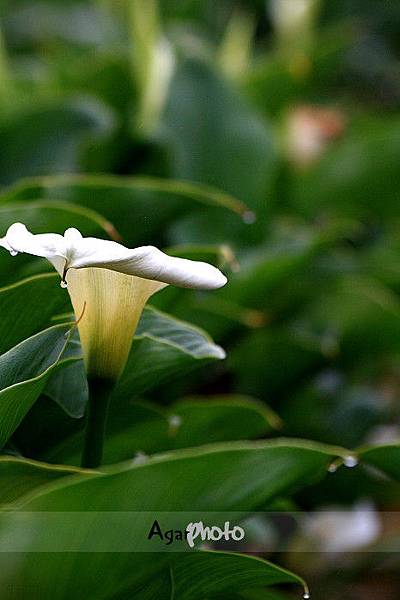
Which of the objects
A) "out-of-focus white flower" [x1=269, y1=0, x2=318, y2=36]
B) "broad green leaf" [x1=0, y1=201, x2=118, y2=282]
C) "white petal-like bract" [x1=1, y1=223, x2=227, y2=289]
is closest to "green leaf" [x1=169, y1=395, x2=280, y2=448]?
"broad green leaf" [x1=0, y1=201, x2=118, y2=282]

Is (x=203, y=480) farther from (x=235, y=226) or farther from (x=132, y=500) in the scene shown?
(x=235, y=226)

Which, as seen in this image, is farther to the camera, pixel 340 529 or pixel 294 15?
pixel 294 15

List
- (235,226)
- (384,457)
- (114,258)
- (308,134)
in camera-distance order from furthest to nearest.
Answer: (308,134) → (235,226) → (384,457) → (114,258)

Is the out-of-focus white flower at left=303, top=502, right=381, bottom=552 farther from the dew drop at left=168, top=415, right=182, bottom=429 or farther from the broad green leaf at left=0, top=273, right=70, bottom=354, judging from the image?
the broad green leaf at left=0, top=273, right=70, bottom=354

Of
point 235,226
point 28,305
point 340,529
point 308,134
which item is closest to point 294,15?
point 308,134

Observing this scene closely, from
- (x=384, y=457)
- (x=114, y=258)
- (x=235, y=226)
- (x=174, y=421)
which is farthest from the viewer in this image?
(x=235, y=226)

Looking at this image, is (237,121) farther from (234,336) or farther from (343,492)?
(343,492)
